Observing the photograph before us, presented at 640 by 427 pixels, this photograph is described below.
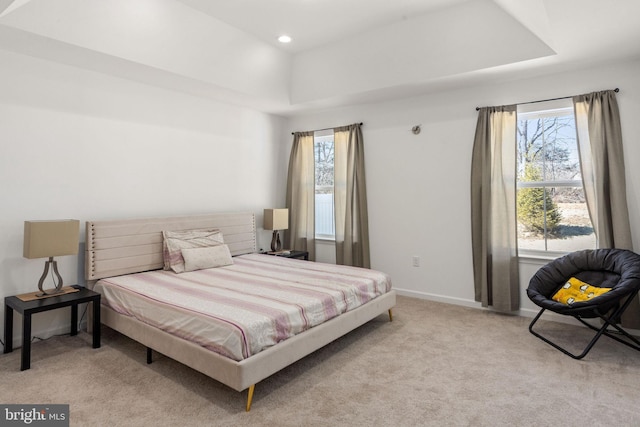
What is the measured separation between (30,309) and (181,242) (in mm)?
1376

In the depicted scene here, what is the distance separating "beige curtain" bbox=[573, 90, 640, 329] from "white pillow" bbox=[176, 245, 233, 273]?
363 centimetres

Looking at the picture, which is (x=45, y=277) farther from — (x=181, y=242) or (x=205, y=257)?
(x=205, y=257)

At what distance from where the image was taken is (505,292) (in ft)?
12.2

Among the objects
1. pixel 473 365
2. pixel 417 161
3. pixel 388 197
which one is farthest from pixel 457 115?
pixel 473 365

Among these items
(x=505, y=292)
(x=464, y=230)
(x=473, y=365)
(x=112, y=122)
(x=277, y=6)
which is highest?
(x=277, y=6)

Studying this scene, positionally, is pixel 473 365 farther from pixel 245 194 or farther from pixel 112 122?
pixel 112 122

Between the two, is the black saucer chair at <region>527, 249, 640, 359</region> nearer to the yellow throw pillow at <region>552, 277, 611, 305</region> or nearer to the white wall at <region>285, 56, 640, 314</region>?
the yellow throw pillow at <region>552, 277, 611, 305</region>

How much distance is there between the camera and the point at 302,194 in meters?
5.34

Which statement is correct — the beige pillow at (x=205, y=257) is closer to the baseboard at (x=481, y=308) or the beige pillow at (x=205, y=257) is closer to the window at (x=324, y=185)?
the window at (x=324, y=185)

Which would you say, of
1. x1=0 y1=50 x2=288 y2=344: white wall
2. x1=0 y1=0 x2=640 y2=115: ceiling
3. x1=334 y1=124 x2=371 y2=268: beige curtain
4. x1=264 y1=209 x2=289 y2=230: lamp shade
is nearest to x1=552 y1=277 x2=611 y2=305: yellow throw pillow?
x1=0 y1=0 x2=640 y2=115: ceiling

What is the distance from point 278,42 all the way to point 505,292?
3.80 metres

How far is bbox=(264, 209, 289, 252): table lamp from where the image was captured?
4863mm

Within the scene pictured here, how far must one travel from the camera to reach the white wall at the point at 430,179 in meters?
3.85

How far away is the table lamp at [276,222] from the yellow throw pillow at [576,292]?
322 cm
